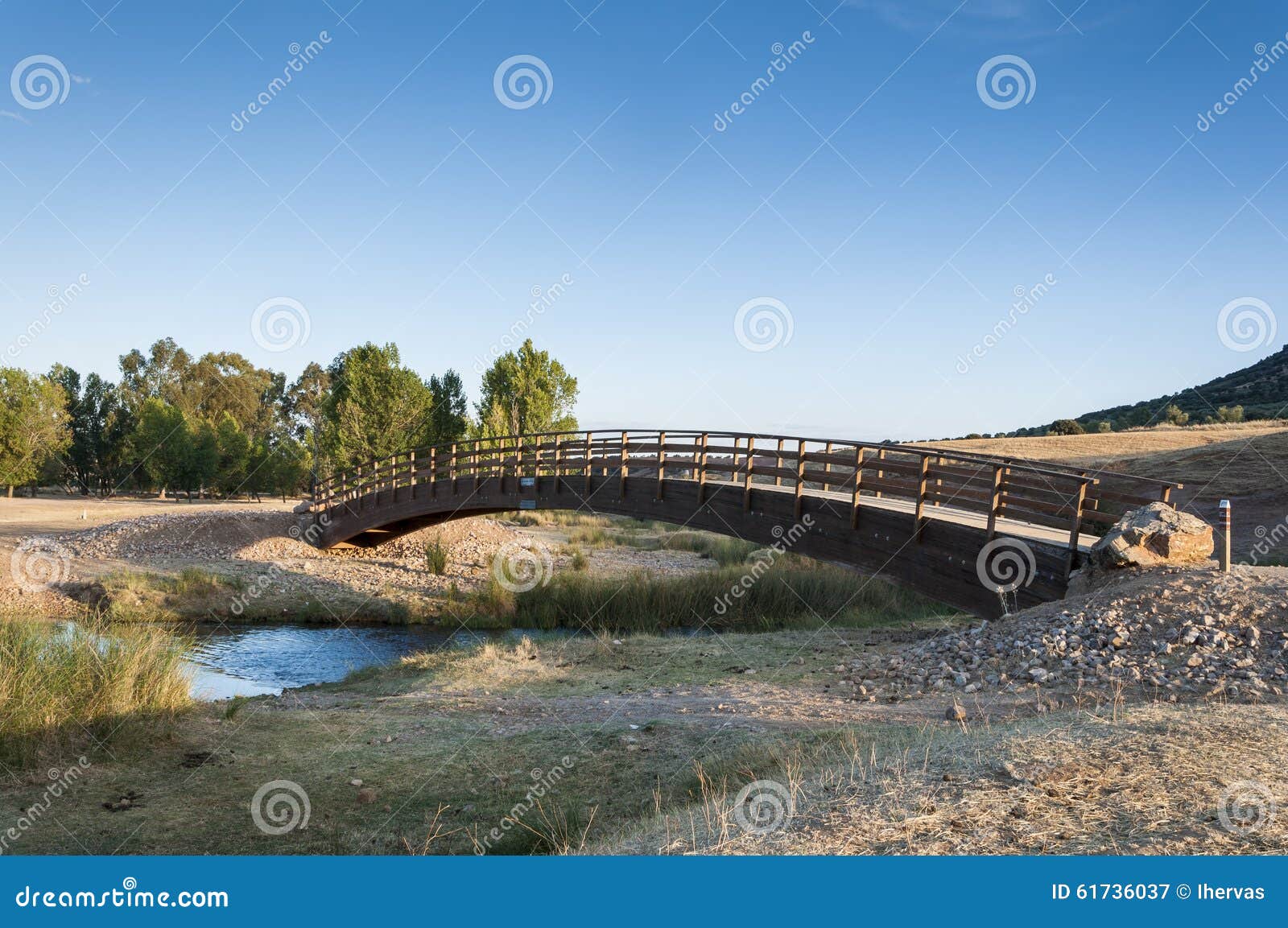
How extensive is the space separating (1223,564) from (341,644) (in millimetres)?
16198

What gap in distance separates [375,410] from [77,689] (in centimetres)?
4067

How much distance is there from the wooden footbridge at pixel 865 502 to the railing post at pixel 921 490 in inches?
1.0

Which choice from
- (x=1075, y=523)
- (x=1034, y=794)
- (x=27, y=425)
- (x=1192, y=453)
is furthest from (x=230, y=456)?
(x=1034, y=794)

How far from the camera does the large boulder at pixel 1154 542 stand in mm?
11133

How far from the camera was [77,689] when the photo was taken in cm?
880

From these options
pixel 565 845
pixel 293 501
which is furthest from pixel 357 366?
pixel 565 845

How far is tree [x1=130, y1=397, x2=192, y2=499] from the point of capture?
57094 mm

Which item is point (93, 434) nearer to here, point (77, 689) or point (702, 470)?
point (702, 470)

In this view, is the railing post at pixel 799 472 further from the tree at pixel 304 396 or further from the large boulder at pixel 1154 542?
the tree at pixel 304 396

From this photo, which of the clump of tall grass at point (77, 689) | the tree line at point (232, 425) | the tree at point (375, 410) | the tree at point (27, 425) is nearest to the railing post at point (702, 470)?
the clump of tall grass at point (77, 689)

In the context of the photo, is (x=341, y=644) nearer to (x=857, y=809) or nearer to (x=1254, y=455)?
(x=857, y=809)

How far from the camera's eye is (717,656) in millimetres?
14016

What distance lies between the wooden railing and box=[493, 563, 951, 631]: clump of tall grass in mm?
2162

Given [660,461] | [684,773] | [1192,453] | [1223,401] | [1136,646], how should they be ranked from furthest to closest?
1. [1223,401]
2. [1192,453]
3. [660,461]
4. [1136,646]
5. [684,773]
